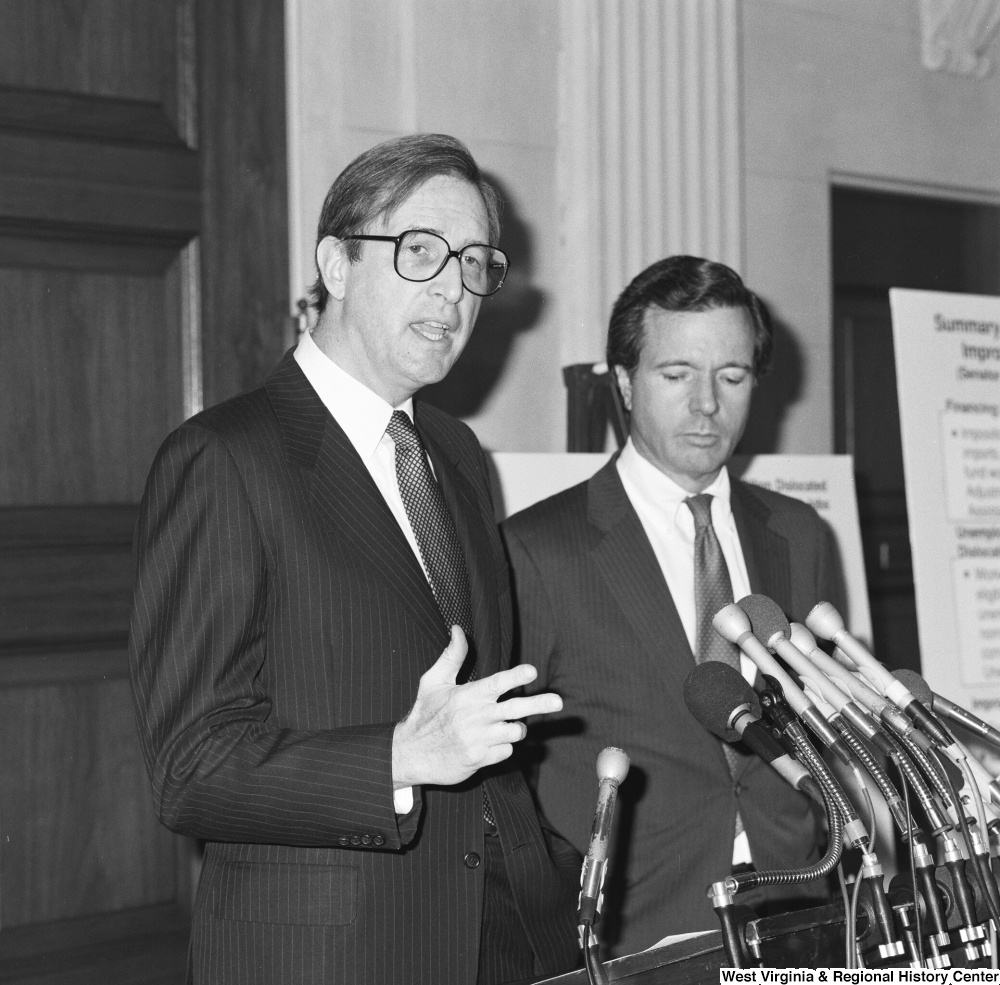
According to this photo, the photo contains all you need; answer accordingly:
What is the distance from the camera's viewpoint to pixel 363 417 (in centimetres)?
192

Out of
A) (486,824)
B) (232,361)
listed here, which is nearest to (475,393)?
(232,361)

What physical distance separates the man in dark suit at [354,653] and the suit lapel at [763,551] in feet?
2.38

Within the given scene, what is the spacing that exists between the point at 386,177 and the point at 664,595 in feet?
3.27

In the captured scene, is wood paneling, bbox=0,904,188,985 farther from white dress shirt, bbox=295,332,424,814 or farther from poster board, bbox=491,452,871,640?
white dress shirt, bbox=295,332,424,814

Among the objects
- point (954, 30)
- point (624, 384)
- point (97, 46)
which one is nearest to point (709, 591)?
point (624, 384)

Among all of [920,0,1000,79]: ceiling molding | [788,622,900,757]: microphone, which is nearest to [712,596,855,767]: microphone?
[788,622,900,757]: microphone

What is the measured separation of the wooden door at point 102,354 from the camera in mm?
2930

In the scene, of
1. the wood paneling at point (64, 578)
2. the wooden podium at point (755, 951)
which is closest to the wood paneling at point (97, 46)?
the wood paneling at point (64, 578)

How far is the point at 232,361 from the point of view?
3.20 m

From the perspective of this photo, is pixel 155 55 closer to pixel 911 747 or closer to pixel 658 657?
pixel 658 657

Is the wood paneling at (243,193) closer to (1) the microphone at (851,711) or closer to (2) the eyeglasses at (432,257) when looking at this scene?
(2) the eyeglasses at (432,257)

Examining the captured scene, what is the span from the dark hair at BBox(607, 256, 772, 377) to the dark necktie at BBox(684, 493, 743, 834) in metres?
0.36

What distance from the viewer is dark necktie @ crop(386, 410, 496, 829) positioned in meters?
1.86

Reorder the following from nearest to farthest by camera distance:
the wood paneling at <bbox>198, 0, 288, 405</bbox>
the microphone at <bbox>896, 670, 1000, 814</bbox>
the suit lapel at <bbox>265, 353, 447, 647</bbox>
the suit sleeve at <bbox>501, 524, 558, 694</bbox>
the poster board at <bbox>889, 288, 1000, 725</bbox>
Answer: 1. the microphone at <bbox>896, 670, 1000, 814</bbox>
2. the suit lapel at <bbox>265, 353, 447, 647</bbox>
3. the suit sleeve at <bbox>501, 524, 558, 694</bbox>
4. the wood paneling at <bbox>198, 0, 288, 405</bbox>
5. the poster board at <bbox>889, 288, 1000, 725</bbox>
